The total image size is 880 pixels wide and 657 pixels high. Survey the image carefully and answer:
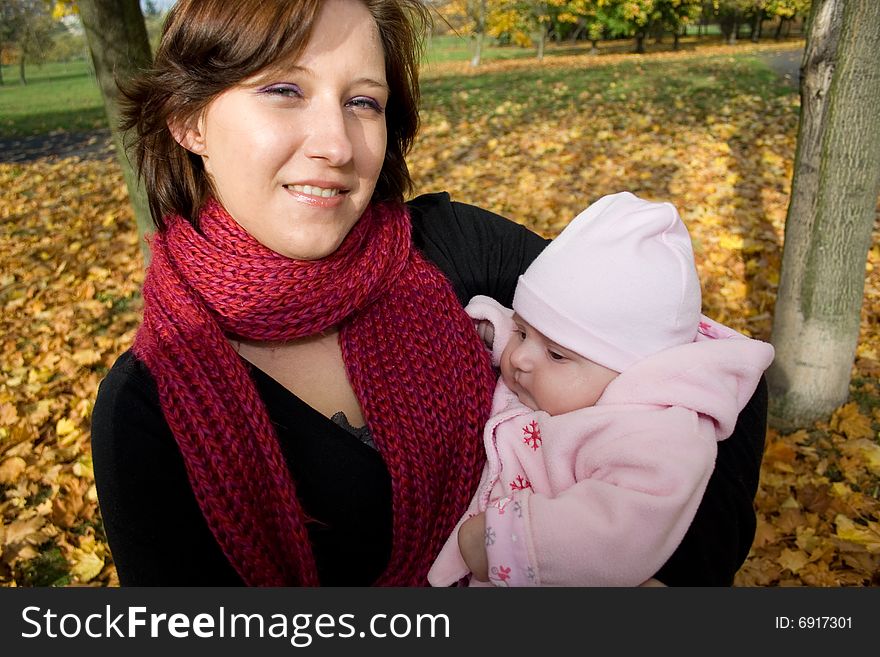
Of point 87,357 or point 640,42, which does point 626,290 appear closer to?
point 87,357

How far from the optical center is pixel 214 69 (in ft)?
4.76

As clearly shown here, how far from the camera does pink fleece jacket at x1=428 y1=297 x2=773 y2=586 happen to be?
4.46ft

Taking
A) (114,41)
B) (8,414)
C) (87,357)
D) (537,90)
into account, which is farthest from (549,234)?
(537,90)

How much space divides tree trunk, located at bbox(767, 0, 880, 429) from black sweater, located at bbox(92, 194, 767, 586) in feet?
6.01

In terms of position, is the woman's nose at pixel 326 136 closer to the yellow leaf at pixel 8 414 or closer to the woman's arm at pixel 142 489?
the woman's arm at pixel 142 489

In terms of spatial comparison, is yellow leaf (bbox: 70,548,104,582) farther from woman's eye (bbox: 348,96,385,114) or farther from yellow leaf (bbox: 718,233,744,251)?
yellow leaf (bbox: 718,233,744,251)

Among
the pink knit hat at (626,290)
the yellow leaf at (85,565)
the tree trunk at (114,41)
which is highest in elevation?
the tree trunk at (114,41)

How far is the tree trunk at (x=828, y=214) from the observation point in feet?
9.25

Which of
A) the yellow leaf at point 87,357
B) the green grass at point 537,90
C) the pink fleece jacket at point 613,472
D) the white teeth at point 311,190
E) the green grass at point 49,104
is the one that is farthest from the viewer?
the green grass at point 49,104

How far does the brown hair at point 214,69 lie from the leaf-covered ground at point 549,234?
2.03m

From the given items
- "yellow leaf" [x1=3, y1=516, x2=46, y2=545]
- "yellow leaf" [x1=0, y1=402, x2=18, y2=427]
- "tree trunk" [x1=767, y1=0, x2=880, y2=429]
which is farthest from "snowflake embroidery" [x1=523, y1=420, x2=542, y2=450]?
"yellow leaf" [x1=0, y1=402, x2=18, y2=427]

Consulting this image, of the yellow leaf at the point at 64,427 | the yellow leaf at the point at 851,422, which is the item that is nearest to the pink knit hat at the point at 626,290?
the yellow leaf at the point at 851,422

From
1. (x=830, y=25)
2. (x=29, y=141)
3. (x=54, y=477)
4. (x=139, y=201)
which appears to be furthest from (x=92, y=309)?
(x=29, y=141)

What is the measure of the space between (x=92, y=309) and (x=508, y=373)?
441cm
